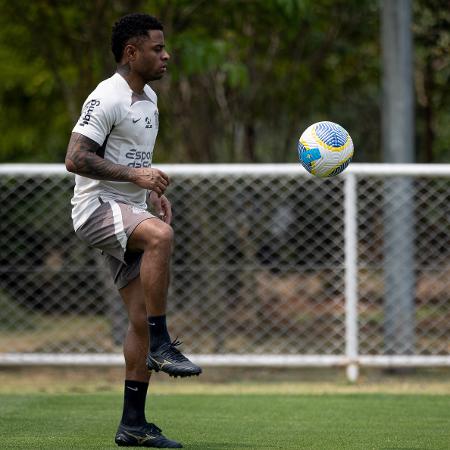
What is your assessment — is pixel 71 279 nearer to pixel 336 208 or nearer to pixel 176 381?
pixel 176 381

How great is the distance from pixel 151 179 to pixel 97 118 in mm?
398

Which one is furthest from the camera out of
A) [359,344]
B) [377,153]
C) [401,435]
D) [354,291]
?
[377,153]

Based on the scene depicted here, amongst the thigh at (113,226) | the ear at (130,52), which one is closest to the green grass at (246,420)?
the thigh at (113,226)

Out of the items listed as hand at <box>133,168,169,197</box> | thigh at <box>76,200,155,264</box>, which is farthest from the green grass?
hand at <box>133,168,169,197</box>

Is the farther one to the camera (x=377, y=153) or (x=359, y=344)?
(x=377, y=153)

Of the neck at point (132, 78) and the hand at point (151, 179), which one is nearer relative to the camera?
the hand at point (151, 179)

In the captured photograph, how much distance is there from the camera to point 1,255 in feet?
30.2

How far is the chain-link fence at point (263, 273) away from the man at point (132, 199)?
11.4 feet

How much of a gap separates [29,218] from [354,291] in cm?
304

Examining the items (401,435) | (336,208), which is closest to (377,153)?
(336,208)

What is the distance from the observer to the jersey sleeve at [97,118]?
513 cm

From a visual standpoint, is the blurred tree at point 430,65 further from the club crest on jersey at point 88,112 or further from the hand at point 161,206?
the club crest on jersey at point 88,112

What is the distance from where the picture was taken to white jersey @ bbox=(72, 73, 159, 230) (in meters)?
5.16

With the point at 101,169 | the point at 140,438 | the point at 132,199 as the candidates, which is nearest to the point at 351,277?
the point at 132,199
